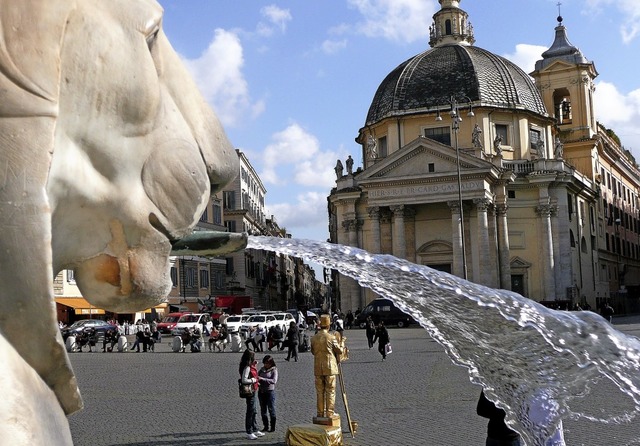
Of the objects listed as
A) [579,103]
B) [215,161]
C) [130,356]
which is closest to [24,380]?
[215,161]

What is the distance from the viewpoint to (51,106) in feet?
3.67

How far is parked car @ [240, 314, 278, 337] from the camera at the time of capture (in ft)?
127

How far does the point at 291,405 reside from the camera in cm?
1482

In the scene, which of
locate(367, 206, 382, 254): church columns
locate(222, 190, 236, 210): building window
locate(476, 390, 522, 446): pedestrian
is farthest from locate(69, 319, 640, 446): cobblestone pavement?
locate(222, 190, 236, 210): building window

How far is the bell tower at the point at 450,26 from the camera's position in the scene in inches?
2317

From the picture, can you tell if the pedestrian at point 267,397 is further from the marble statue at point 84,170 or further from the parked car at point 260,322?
the parked car at point 260,322

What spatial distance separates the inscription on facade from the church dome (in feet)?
20.7

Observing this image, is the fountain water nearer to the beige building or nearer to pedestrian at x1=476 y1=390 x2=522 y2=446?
pedestrian at x1=476 y1=390 x2=522 y2=446

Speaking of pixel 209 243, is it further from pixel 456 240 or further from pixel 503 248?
pixel 503 248

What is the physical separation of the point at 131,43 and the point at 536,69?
231ft

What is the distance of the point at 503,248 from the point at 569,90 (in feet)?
76.6

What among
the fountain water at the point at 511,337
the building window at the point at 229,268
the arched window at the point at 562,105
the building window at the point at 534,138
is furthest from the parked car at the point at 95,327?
the arched window at the point at 562,105

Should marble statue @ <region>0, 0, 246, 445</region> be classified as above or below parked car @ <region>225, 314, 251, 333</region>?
above

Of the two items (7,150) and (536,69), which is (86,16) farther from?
(536,69)
